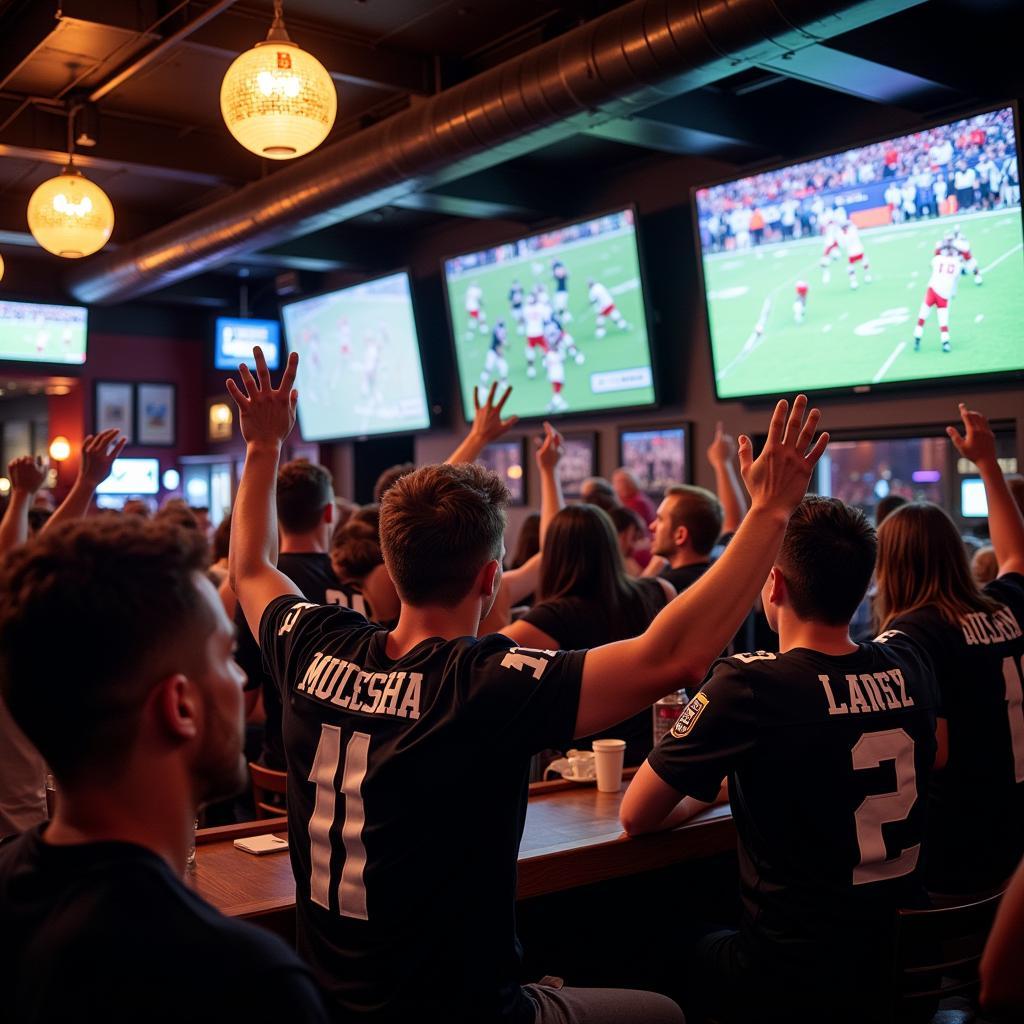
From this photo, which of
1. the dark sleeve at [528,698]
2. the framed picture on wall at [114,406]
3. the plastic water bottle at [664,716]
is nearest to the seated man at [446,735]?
the dark sleeve at [528,698]

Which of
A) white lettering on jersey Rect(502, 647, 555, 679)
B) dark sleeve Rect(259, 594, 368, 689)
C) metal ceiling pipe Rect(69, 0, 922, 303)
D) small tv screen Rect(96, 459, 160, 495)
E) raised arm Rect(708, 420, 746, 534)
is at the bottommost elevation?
white lettering on jersey Rect(502, 647, 555, 679)

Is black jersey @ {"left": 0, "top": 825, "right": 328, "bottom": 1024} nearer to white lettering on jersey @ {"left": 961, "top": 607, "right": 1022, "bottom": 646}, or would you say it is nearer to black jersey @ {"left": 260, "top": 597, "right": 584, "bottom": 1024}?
black jersey @ {"left": 260, "top": 597, "right": 584, "bottom": 1024}

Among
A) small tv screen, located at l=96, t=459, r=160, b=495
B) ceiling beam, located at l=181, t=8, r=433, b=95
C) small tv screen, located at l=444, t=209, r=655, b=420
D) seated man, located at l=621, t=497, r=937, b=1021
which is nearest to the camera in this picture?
seated man, located at l=621, t=497, r=937, b=1021

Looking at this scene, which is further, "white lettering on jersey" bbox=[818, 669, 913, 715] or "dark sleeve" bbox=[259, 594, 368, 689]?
"white lettering on jersey" bbox=[818, 669, 913, 715]

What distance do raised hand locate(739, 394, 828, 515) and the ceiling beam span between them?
17.1 ft

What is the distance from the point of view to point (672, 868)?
110 inches

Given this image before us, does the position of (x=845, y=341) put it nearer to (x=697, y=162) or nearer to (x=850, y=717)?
(x=697, y=162)

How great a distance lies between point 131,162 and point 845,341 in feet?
16.2

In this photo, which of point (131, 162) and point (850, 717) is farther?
point (131, 162)

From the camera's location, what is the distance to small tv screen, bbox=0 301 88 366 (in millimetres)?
10594

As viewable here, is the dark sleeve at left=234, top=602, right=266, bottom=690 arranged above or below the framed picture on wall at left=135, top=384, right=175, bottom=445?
below

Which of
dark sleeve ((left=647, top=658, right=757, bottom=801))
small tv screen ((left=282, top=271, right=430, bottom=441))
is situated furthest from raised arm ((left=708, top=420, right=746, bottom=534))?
small tv screen ((left=282, top=271, right=430, bottom=441))

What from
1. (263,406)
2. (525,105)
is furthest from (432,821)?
(525,105)

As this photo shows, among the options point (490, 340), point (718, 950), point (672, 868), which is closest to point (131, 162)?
point (490, 340)
